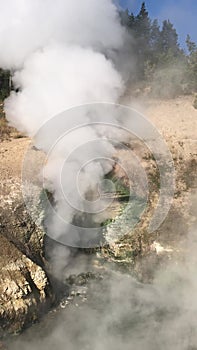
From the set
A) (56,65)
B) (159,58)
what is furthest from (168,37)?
(56,65)

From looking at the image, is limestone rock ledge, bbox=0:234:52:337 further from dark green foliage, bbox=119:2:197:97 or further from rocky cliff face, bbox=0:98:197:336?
dark green foliage, bbox=119:2:197:97

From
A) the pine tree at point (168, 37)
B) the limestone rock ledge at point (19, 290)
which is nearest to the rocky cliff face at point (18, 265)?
the limestone rock ledge at point (19, 290)

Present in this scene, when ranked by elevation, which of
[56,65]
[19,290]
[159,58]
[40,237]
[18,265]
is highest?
[159,58]

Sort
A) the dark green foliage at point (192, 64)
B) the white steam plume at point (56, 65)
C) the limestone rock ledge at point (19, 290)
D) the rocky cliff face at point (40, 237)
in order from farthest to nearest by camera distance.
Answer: the dark green foliage at point (192, 64), the white steam plume at point (56, 65), the rocky cliff face at point (40, 237), the limestone rock ledge at point (19, 290)

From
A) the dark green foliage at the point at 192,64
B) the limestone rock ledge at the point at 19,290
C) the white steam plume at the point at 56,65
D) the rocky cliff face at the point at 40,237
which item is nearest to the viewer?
the limestone rock ledge at the point at 19,290

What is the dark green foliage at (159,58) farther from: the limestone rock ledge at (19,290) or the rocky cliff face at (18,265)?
Result: the limestone rock ledge at (19,290)

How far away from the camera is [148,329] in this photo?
8312mm

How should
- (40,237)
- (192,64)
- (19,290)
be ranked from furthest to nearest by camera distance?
(192,64)
(40,237)
(19,290)

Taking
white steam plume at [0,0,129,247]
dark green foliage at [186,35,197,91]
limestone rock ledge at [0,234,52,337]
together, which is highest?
dark green foliage at [186,35,197,91]

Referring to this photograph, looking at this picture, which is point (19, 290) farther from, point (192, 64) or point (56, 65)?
point (192, 64)

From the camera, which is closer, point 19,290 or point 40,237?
point 19,290

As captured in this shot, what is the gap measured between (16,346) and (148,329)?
8.27 feet

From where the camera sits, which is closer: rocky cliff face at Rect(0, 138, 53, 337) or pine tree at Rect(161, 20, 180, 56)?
rocky cliff face at Rect(0, 138, 53, 337)

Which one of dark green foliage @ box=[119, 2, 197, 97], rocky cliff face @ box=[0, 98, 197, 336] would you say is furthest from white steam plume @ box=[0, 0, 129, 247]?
dark green foliage @ box=[119, 2, 197, 97]
